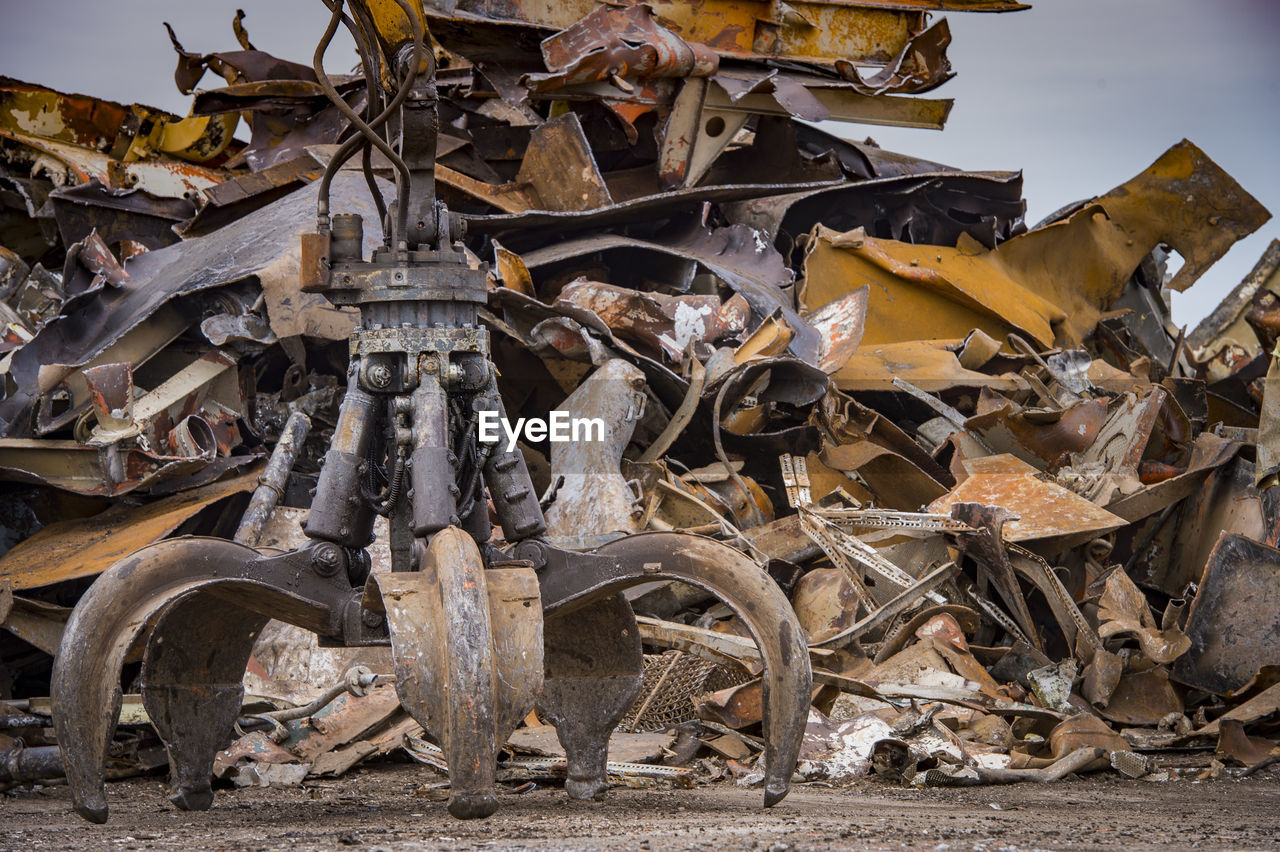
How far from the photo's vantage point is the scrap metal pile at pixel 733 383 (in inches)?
152

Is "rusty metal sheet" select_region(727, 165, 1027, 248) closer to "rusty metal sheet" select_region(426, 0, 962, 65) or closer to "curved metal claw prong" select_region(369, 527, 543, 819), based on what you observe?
"rusty metal sheet" select_region(426, 0, 962, 65)

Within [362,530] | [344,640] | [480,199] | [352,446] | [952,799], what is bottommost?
[952,799]

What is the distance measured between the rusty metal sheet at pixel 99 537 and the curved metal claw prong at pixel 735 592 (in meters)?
2.23

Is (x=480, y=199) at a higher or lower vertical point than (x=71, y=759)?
higher

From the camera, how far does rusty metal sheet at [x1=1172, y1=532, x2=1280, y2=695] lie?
412 cm

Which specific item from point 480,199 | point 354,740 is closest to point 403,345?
point 354,740

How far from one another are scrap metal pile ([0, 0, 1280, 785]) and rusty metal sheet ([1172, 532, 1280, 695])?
14mm

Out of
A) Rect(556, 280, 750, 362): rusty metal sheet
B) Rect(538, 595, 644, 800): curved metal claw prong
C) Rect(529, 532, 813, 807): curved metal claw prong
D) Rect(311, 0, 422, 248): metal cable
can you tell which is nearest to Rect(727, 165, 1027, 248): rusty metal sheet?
Rect(556, 280, 750, 362): rusty metal sheet

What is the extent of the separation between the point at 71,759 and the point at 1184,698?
11.8ft

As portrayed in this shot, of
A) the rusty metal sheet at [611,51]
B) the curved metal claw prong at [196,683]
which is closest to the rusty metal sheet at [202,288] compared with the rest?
the rusty metal sheet at [611,51]

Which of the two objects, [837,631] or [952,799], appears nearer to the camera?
[952,799]

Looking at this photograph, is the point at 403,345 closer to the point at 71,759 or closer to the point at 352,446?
the point at 352,446

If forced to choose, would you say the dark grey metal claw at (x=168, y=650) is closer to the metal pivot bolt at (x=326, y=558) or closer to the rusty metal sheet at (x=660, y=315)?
the metal pivot bolt at (x=326, y=558)

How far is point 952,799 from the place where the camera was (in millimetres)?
3059
